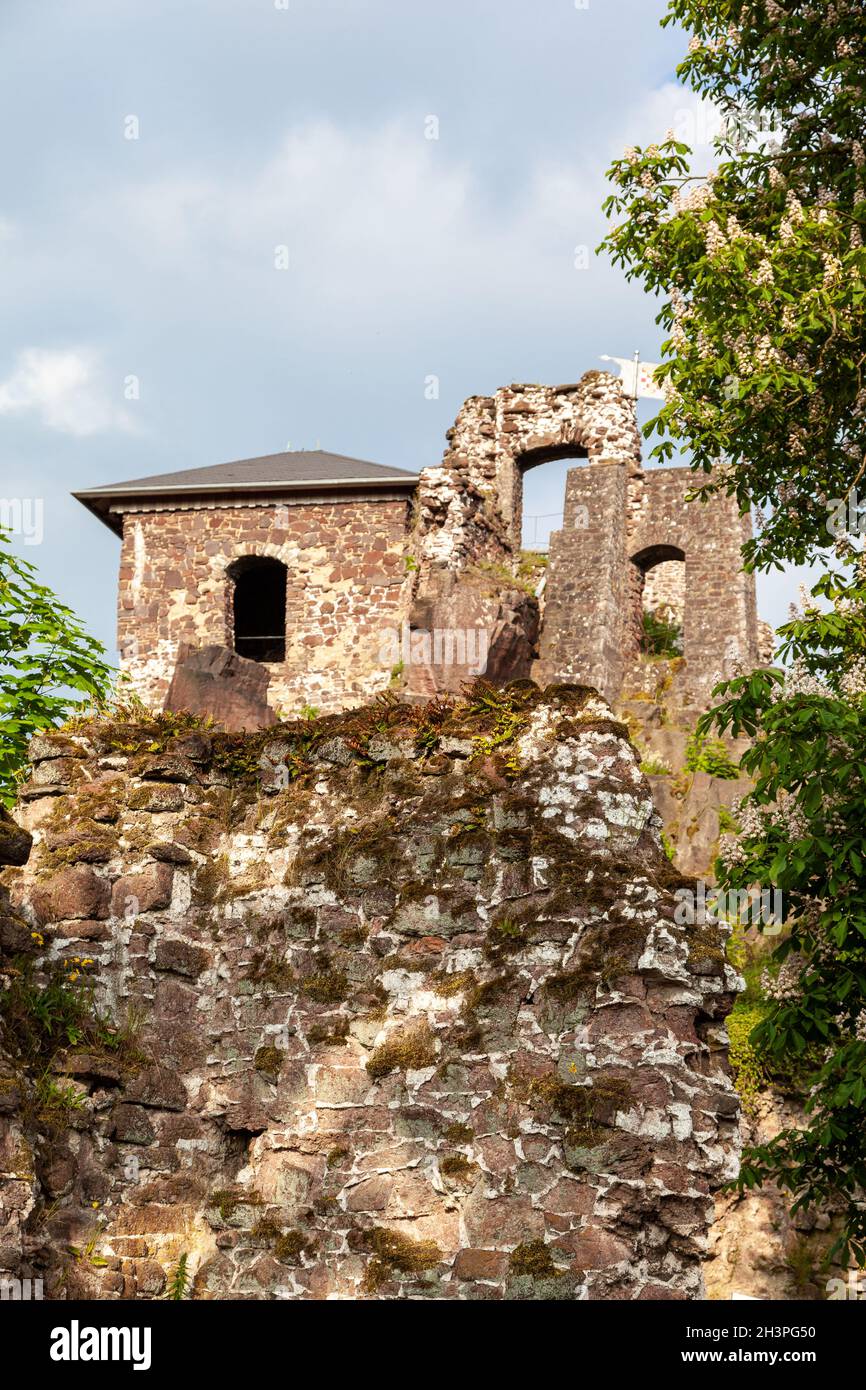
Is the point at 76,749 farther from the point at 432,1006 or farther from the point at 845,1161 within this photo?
the point at 845,1161

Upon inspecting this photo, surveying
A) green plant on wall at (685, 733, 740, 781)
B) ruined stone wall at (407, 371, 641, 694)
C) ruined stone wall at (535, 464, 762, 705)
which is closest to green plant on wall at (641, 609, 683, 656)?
ruined stone wall at (535, 464, 762, 705)

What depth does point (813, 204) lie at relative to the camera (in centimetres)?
1109

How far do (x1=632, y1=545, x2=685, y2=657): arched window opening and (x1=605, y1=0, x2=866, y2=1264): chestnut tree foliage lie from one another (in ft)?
51.0

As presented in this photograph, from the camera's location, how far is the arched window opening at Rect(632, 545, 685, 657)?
27547mm

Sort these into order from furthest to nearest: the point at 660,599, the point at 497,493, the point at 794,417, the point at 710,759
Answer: the point at 660,599 < the point at 497,493 < the point at 710,759 < the point at 794,417

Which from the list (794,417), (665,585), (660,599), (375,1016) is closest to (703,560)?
(660,599)

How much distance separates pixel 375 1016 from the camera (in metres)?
9.16

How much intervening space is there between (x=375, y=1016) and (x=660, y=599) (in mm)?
22022

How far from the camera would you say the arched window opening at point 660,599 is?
27547 mm

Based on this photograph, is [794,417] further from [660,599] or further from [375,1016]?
[660,599]

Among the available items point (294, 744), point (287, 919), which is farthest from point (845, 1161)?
point (294, 744)

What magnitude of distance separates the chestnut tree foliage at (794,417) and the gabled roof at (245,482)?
1321 cm

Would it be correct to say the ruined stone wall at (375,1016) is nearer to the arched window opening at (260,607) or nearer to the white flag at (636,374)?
the arched window opening at (260,607)

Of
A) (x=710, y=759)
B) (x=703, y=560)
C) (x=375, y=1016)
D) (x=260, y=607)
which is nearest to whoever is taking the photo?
(x=375, y=1016)
